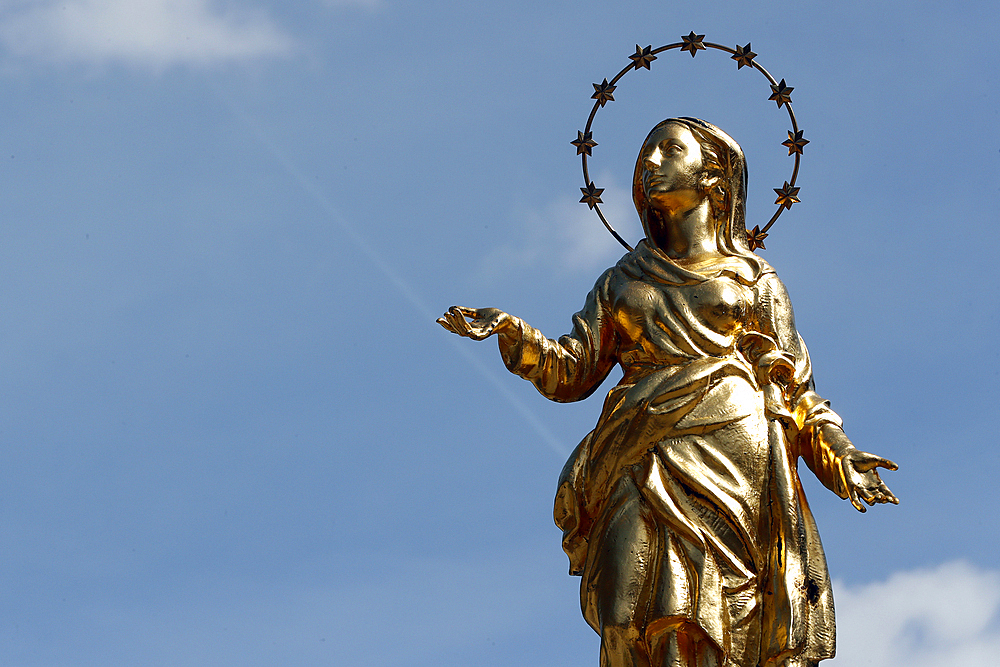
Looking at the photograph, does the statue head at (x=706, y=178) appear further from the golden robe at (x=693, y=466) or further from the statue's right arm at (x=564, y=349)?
the statue's right arm at (x=564, y=349)

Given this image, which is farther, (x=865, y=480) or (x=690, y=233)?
(x=690, y=233)

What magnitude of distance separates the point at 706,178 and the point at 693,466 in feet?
6.35

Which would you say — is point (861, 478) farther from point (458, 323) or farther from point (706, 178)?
point (458, 323)

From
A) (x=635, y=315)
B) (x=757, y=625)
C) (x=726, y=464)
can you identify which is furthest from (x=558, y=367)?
(x=757, y=625)

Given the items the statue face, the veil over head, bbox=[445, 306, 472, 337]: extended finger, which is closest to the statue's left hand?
the veil over head

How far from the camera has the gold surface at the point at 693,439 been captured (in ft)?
33.8

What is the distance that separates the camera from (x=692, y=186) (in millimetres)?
11414

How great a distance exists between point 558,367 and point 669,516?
1.27 metres

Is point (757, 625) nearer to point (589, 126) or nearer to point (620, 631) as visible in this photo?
point (620, 631)

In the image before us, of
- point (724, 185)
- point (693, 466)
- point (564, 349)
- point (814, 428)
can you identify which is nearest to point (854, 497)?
point (814, 428)

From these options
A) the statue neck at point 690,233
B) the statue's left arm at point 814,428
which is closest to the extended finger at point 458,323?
the statue neck at point 690,233

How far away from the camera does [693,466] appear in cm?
1056

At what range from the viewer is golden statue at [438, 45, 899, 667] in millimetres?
10289

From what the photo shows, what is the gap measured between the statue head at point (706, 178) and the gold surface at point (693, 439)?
0.01 metres
